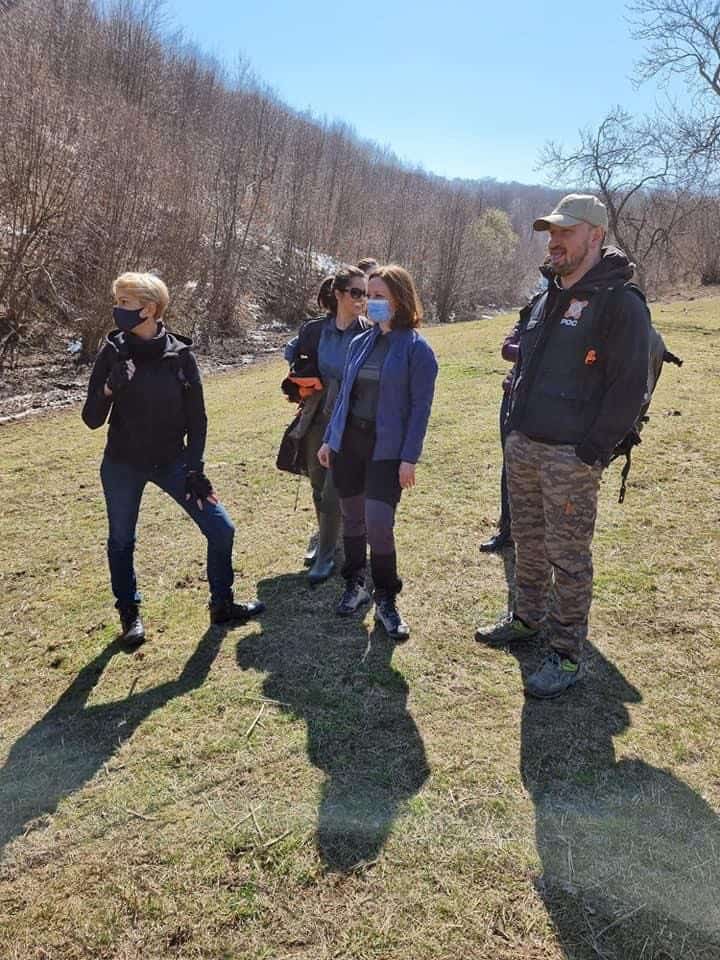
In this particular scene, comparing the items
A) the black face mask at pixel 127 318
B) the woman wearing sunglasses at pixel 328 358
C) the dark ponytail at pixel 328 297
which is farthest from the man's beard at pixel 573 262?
the black face mask at pixel 127 318

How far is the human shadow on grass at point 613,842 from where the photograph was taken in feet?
6.41

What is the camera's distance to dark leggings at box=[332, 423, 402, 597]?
3299 millimetres

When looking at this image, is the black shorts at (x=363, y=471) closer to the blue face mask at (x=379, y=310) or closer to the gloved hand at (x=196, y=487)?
the blue face mask at (x=379, y=310)

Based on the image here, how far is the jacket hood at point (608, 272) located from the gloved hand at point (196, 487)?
6.72ft

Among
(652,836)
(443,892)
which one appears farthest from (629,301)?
(443,892)

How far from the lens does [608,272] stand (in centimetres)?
270

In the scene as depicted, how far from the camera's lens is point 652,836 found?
229 centimetres

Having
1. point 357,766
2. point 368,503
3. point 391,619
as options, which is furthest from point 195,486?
point 357,766

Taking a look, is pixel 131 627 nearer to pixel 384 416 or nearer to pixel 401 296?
pixel 384 416

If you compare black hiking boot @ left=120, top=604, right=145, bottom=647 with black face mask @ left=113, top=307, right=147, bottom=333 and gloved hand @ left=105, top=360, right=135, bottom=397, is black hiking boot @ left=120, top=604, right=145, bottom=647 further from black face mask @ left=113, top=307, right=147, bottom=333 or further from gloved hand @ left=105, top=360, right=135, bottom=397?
black face mask @ left=113, top=307, right=147, bottom=333

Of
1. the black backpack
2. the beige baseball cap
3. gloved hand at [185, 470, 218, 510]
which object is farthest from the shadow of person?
the beige baseball cap

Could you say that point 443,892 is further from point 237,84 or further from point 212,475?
point 237,84

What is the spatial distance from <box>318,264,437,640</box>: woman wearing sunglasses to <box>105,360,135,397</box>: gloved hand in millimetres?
1050

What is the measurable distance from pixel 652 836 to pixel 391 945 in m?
1.01
